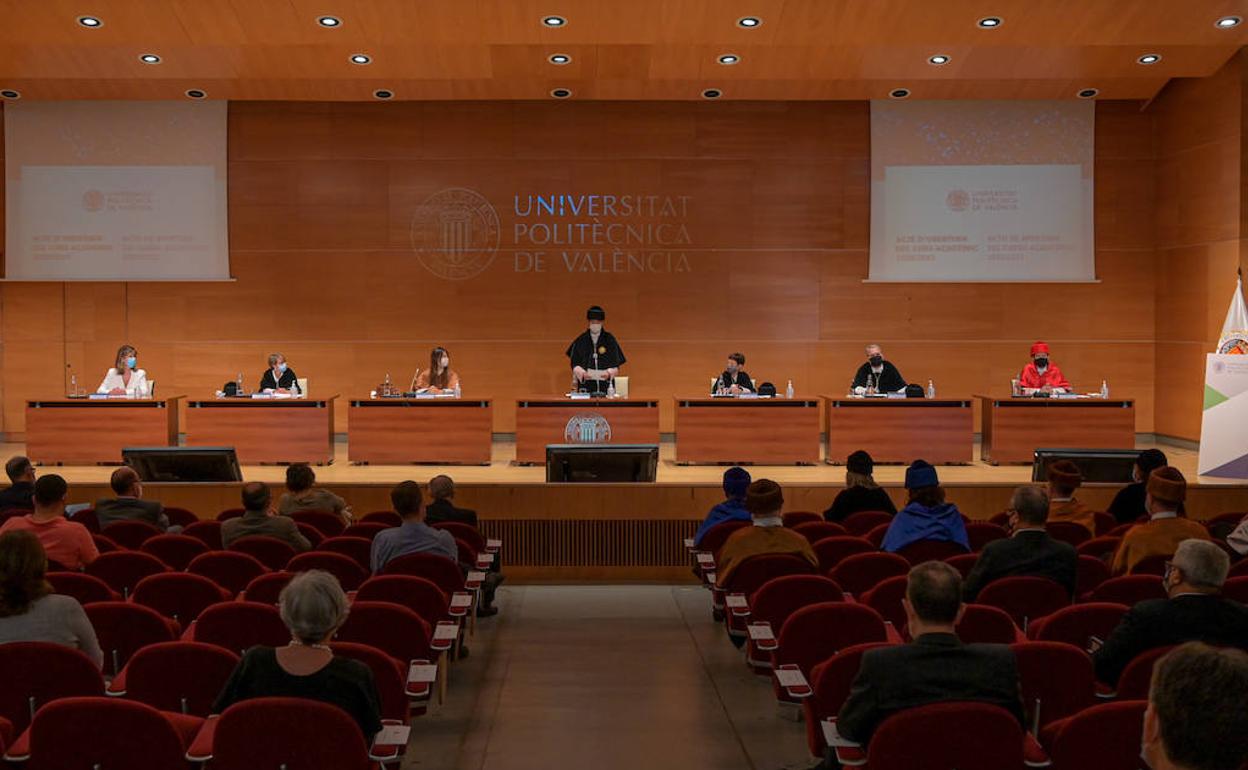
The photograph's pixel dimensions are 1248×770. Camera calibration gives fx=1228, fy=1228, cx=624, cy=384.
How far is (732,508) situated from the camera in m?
6.36

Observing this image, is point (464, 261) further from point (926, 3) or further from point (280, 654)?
point (280, 654)

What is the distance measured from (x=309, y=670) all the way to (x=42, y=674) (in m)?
0.87

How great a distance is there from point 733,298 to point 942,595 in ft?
35.9

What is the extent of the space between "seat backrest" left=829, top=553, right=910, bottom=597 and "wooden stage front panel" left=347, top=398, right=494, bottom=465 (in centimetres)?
712

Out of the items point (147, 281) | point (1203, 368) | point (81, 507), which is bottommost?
point (81, 507)

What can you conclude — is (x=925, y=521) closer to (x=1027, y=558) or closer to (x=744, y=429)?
(x=1027, y=558)

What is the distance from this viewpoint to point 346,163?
13.8 meters

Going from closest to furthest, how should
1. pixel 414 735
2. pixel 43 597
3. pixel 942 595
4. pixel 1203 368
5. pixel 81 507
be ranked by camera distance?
pixel 942 595
pixel 43 597
pixel 414 735
pixel 81 507
pixel 1203 368

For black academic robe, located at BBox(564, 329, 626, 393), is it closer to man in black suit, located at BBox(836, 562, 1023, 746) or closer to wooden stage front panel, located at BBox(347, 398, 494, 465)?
wooden stage front panel, located at BBox(347, 398, 494, 465)

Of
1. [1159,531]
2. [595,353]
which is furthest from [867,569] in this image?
[595,353]


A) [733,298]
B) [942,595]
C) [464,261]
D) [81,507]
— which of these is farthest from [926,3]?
[942,595]

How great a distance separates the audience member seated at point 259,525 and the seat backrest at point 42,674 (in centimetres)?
233

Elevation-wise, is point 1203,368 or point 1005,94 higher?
point 1005,94

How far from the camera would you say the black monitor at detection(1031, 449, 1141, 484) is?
30.1ft
